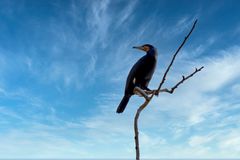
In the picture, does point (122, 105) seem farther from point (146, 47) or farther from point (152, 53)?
point (146, 47)

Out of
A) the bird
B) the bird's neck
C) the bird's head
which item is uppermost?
the bird's head

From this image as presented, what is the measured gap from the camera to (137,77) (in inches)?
229

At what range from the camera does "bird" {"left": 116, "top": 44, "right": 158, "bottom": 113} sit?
5.53 m

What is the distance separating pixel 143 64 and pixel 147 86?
1.67 feet

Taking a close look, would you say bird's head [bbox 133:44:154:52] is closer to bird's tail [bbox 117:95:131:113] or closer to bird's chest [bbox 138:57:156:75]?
bird's chest [bbox 138:57:156:75]

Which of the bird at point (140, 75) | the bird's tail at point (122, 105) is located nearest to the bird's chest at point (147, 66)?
the bird at point (140, 75)

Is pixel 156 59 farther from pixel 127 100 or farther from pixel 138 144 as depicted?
pixel 138 144

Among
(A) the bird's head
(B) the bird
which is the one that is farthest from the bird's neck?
(A) the bird's head

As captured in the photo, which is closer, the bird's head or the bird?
the bird

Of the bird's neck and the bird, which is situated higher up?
the bird's neck

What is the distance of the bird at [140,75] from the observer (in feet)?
18.1

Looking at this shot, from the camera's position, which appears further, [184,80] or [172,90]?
[172,90]

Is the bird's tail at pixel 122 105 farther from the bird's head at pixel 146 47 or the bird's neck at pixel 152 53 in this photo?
the bird's head at pixel 146 47

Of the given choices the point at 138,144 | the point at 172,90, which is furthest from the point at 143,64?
the point at 138,144
